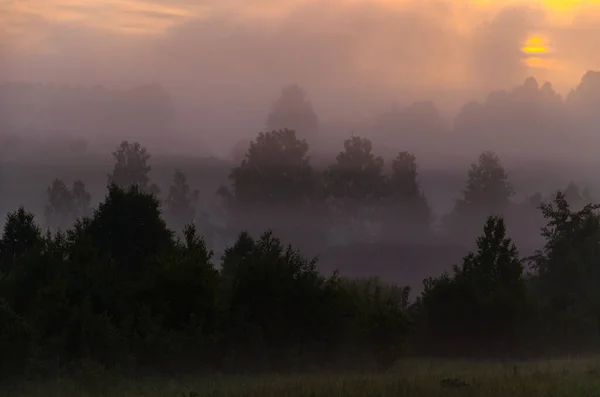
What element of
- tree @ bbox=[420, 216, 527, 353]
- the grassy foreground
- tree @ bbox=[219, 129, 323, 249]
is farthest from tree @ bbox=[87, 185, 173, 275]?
tree @ bbox=[219, 129, 323, 249]

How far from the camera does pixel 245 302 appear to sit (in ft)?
107

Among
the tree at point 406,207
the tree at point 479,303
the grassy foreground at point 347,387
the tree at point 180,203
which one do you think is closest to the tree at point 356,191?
the tree at point 406,207

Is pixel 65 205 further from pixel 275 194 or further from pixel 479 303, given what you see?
pixel 479 303

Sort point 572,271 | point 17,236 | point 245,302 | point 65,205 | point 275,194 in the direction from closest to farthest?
point 245,302 < point 17,236 < point 572,271 < point 275,194 < point 65,205

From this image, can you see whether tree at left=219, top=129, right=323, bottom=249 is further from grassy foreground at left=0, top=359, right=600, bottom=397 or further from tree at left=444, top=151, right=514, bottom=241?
grassy foreground at left=0, top=359, right=600, bottom=397

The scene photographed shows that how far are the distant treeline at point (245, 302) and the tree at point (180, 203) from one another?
73.1 meters

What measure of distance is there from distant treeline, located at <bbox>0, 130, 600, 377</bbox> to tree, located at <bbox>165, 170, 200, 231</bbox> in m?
73.1

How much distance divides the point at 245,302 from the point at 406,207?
3459 inches

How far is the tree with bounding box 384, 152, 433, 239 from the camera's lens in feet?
381

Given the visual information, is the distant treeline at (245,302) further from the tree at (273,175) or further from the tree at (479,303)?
the tree at (273,175)

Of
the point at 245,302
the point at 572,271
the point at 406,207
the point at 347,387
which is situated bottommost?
the point at 347,387

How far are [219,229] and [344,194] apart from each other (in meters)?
23.8

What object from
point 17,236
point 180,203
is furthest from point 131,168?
point 17,236

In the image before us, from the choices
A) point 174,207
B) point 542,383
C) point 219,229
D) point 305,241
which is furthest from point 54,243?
point 174,207
